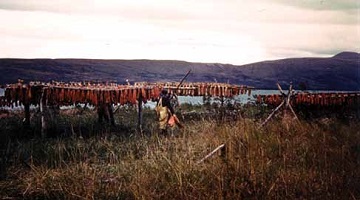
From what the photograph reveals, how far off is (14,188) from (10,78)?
6.10 meters

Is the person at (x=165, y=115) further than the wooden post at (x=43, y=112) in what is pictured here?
Yes

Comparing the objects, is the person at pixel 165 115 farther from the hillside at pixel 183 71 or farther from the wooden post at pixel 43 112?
the wooden post at pixel 43 112

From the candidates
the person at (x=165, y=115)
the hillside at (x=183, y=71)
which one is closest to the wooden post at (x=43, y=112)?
the hillside at (x=183, y=71)

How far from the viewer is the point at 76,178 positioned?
217 inches

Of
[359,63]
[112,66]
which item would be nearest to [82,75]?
[112,66]

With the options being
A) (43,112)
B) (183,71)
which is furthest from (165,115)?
(43,112)

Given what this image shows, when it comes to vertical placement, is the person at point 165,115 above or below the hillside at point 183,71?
below

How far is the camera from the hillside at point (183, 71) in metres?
11.5

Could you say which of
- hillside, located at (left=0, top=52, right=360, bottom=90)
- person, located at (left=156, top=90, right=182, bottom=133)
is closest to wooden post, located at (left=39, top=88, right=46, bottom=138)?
hillside, located at (left=0, top=52, right=360, bottom=90)

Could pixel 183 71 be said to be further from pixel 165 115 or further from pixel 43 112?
pixel 43 112

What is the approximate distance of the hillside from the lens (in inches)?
452

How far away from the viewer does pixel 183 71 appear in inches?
542

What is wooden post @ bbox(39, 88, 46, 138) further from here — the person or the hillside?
the person

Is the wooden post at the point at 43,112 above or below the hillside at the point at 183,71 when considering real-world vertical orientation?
below
